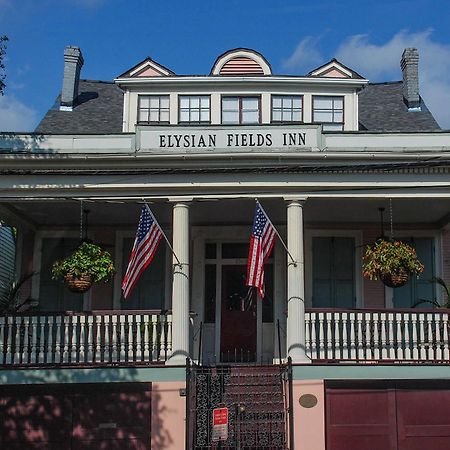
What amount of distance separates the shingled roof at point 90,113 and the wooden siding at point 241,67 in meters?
2.83

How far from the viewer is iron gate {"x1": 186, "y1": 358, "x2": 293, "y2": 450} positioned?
11.7 meters

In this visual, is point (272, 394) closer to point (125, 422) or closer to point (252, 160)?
point (125, 422)

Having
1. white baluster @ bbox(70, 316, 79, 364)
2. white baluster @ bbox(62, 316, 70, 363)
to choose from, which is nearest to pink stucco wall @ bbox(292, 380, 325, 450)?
white baluster @ bbox(70, 316, 79, 364)

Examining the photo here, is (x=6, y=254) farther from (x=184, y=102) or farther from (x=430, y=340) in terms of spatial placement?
(x=430, y=340)

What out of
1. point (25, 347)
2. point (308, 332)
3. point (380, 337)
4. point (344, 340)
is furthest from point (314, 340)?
point (25, 347)

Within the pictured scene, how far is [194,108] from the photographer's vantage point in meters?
15.3

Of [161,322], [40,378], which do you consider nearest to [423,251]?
[161,322]

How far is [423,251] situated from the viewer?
15766 millimetres

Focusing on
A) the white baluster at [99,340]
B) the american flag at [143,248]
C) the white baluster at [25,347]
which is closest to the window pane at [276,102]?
the american flag at [143,248]

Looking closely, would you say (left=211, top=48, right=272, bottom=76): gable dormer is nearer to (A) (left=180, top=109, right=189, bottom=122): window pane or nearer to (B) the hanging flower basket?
(A) (left=180, top=109, right=189, bottom=122): window pane

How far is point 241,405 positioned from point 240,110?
655 centimetres

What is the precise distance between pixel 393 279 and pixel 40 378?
6.74 m

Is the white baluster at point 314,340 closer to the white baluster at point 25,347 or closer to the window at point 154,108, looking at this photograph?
the white baluster at point 25,347

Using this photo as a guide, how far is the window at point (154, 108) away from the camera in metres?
15.3
